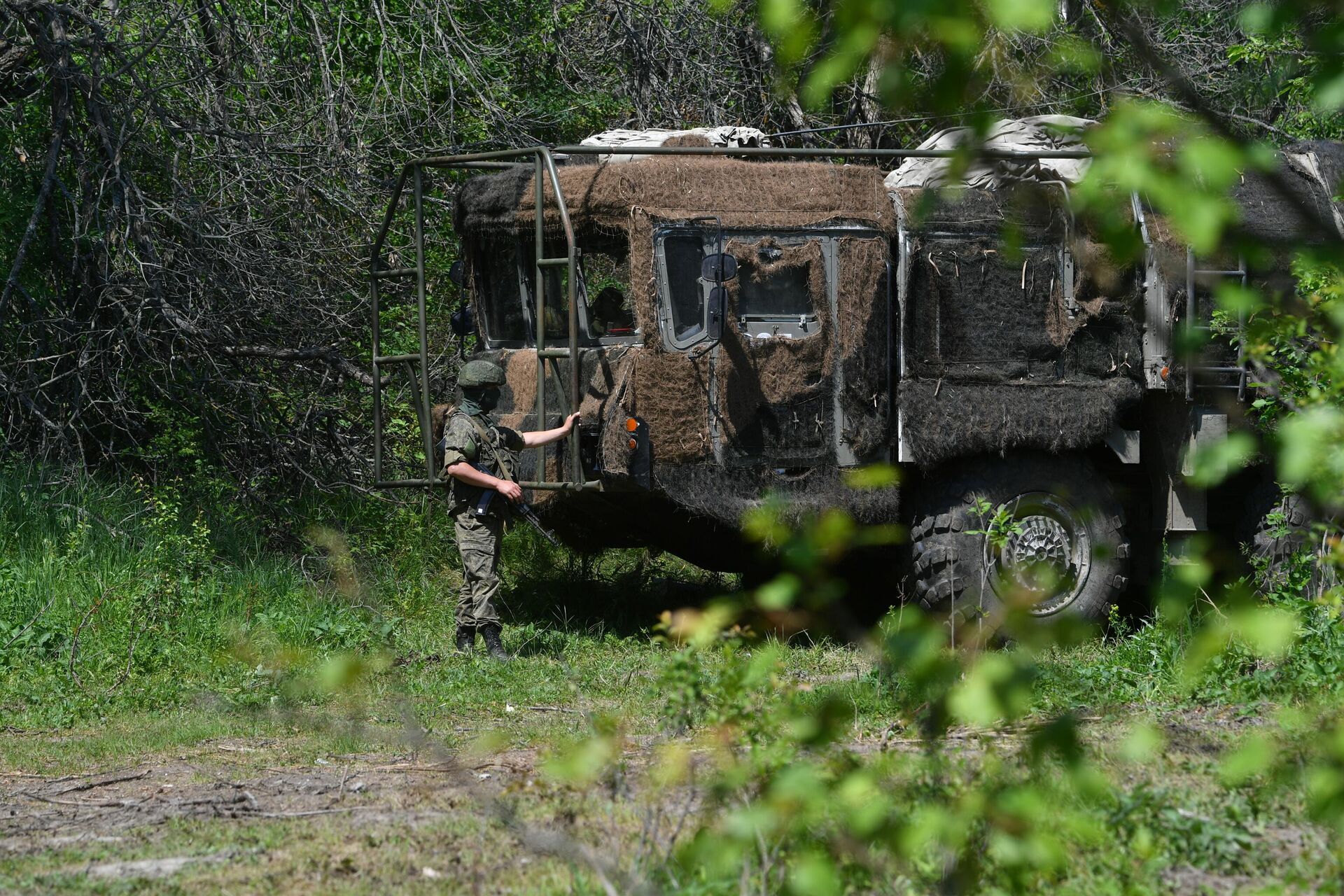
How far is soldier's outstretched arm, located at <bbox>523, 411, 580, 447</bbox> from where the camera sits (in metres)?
8.18

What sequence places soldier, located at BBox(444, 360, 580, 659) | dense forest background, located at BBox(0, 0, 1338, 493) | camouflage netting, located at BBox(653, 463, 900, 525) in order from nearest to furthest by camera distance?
camouflage netting, located at BBox(653, 463, 900, 525) < soldier, located at BBox(444, 360, 580, 659) < dense forest background, located at BBox(0, 0, 1338, 493)

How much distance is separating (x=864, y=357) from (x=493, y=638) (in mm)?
2611

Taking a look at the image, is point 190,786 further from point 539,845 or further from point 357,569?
point 357,569

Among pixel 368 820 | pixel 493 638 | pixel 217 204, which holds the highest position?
pixel 217 204

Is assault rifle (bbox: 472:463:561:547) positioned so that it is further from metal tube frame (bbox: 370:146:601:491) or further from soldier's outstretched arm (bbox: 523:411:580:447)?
soldier's outstretched arm (bbox: 523:411:580:447)

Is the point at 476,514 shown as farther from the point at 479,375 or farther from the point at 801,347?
the point at 801,347

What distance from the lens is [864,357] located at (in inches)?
334

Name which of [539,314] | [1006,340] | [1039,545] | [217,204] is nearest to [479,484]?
[539,314]

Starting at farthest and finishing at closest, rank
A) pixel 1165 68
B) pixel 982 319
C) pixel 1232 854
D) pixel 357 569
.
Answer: pixel 357 569 < pixel 982 319 < pixel 1232 854 < pixel 1165 68

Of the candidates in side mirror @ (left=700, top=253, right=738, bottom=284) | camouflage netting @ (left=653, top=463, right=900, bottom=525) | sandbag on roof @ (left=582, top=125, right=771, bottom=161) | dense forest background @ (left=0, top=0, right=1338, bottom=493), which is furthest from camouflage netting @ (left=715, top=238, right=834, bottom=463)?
dense forest background @ (left=0, top=0, right=1338, bottom=493)

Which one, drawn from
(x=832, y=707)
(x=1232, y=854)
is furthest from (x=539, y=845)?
(x=1232, y=854)

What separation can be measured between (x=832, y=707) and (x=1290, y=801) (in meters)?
2.50

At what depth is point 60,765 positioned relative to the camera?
6293mm

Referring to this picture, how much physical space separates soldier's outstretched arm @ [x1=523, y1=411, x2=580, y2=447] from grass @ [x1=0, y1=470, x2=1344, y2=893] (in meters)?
1.22
